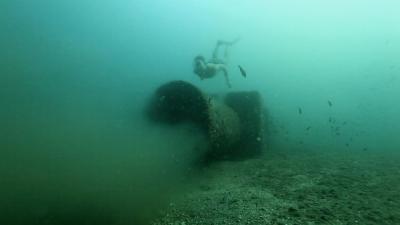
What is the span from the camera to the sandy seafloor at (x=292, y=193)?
4.70 m

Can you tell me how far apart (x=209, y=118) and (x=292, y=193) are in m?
2.51

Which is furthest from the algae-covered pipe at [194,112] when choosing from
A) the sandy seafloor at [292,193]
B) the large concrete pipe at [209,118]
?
the sandy seafloor at [292,193]

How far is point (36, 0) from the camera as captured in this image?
2447cm

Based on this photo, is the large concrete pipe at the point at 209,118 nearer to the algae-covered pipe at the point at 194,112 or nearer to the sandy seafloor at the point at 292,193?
the algae-covered pipe at the point at 194,112

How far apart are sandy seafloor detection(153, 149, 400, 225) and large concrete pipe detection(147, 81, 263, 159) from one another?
63 centimetres

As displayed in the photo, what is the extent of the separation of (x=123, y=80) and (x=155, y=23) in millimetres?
27833

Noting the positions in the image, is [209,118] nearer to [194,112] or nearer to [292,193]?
[194,112]

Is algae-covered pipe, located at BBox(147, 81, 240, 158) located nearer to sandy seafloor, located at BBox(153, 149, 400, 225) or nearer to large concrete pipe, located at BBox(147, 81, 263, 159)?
large concrete pipe, located at BBox(147, 81, 263, 159)

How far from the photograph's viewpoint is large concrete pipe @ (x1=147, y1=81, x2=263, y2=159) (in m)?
7.55

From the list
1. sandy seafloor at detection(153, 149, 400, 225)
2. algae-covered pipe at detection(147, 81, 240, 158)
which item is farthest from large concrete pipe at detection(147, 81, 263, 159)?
sandy seafloor at detection(153, 149, 400, 225)

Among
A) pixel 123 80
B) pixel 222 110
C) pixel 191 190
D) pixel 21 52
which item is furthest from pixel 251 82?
pixel 191 190

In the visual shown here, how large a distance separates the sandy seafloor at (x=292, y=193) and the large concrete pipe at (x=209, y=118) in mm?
633

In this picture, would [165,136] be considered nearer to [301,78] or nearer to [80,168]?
[80,168]

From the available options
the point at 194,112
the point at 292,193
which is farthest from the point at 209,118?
the point at 292,193
